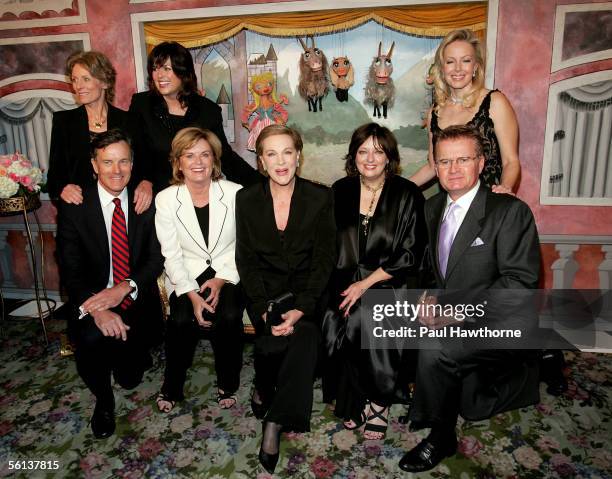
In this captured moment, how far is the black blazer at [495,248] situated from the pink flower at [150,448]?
186 centimetres

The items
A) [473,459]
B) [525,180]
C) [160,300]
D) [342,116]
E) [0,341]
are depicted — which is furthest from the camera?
[342,116]

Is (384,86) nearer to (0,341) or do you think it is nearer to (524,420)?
(524,420)

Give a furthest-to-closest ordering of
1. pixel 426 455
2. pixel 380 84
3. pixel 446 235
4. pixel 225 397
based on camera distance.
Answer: pixel 380 84 → pixel 225 397 → pixel 446 235 → pixel 426 455

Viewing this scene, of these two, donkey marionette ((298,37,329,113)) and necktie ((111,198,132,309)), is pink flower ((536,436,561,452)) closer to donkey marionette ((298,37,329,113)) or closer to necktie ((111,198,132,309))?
necktie ((111,198,132,309))

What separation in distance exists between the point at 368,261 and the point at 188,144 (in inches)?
52.3

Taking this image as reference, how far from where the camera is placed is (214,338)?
2.95 metres

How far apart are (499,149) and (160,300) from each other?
2578 millimetres

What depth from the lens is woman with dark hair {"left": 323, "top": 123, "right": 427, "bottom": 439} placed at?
2682 millimetres

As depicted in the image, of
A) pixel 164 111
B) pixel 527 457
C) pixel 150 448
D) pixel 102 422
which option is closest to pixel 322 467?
pixel 150 448

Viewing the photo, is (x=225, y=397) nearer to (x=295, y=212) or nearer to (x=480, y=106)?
(x=295, y=212)

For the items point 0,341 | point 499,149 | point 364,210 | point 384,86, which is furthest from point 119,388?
point 384,86

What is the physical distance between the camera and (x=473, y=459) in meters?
2.49

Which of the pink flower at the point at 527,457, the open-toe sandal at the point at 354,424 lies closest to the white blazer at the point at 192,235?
the open-toe sandal at the point at 354,424

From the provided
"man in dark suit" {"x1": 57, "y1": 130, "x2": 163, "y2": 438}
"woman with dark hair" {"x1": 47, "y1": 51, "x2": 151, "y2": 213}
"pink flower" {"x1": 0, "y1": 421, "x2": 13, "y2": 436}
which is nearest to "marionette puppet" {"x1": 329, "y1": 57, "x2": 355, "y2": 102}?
"woman with dark hair" {"x1": 47, "y1": 51, "x2": 151, "y2": 213}
